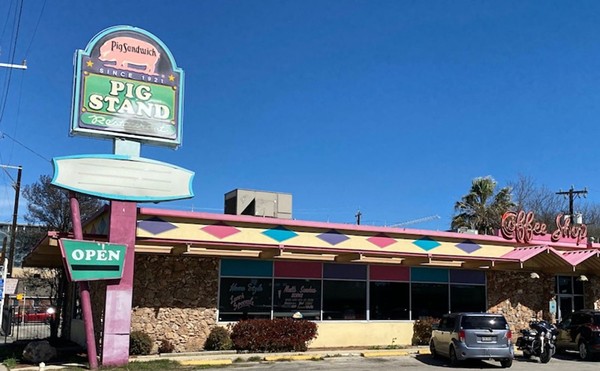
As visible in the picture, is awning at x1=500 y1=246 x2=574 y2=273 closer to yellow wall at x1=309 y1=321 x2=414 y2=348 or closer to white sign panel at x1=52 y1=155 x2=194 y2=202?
yellow wall at x1=309 y1=321 x2=414 y2=348

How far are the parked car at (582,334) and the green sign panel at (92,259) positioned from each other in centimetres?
1509

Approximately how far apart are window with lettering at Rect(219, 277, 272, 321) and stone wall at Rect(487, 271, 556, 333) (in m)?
10.2

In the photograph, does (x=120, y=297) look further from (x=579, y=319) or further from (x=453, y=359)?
(x=579, y=319)

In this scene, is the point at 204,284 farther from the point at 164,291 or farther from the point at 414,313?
the point at 414,313

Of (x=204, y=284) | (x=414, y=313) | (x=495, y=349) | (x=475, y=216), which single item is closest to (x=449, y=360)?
(x=495, y=349)

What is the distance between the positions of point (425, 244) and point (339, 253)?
16.4 ft

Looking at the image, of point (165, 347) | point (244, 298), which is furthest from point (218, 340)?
point (244, 298)

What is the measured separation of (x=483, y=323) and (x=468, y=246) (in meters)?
8.41

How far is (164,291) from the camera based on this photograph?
19.7 m

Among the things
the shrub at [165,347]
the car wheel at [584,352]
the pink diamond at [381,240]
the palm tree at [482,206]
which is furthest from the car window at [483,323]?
the palm tree at [482,206]

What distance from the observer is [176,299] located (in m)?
19.9

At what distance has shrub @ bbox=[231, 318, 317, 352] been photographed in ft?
64.8

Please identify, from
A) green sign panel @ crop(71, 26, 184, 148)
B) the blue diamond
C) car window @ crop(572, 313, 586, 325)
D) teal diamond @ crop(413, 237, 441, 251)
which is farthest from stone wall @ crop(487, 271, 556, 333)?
green sign panel @ crop(71, 26, 184, 148)

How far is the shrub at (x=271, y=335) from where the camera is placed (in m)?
19.8
